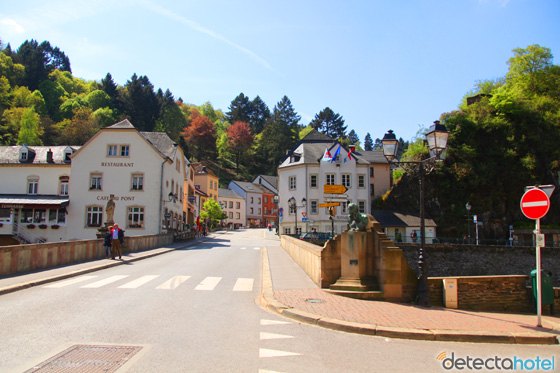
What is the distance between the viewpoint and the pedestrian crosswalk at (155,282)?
1229 cm

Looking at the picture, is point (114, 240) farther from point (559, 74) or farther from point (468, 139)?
point (559, 74)

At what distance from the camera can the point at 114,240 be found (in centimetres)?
2022

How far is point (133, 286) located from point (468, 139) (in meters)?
55.2

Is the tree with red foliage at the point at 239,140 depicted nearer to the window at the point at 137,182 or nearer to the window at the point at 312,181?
the window at the point at 312,181

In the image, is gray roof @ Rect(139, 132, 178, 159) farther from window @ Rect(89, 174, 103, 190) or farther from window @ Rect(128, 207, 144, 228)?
window @ Rect(128, 207, 144, 228)

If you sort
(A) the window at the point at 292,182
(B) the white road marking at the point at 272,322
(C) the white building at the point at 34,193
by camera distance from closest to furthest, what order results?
(B) the white road marking at the point at 272,322
(C) the white building at the point at 34,193
(A) the window at the point at 292,182

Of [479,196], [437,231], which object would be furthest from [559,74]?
[437,231]

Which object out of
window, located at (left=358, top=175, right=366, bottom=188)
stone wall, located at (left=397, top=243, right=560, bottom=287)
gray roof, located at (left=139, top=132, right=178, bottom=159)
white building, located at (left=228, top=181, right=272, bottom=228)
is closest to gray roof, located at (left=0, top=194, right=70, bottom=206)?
gray roof, located at (left=139, top=132, right=178, bottom=159)

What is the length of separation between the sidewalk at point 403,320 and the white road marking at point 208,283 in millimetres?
2069

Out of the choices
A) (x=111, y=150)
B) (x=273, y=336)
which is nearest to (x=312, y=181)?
(x=111, y=150)

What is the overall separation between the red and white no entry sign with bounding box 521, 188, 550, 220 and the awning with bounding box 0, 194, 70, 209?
128 feet

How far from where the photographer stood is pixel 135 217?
126 feet

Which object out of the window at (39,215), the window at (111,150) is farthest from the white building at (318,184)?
the window at (39,215)

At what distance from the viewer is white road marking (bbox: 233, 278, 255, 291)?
41.7 feet
